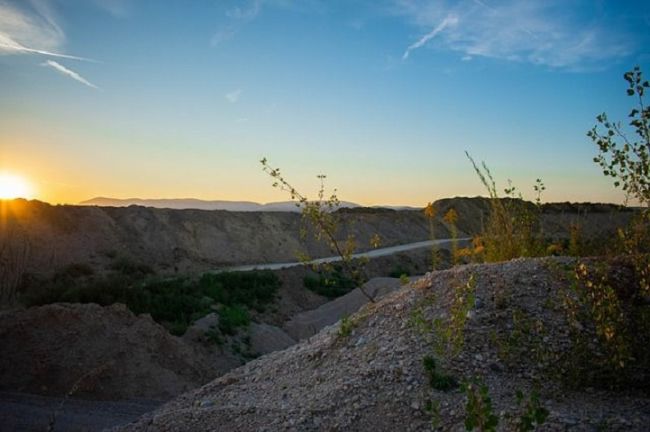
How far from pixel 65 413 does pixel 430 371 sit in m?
6.31

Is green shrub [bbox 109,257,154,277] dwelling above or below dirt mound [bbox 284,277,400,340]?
above

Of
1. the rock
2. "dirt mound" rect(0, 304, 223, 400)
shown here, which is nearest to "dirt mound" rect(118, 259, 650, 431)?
"dirt mound" rect(0, 304, 223, 400)

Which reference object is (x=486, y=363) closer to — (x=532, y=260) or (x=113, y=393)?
(x=532, y=260)

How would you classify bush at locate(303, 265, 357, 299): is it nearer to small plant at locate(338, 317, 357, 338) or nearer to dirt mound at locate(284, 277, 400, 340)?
dirt mound at locate(284, 277, 400, 340)

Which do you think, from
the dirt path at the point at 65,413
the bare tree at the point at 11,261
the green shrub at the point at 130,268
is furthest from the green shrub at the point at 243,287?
the dirt path at the point at 65,413

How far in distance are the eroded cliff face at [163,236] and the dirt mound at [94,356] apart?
1314cm

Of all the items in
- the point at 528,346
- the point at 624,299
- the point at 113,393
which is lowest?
the point at 113,393

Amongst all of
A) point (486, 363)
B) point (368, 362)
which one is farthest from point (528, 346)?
point (368, 362)

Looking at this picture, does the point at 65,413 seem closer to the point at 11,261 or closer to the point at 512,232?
the point at 512,232

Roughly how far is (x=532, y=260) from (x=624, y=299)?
4.08 ft

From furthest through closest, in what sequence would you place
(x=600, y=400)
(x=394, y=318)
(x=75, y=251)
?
(x=75, y=251)
(x=394, y=318)
(x=600, y=400)

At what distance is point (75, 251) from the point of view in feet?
84.7

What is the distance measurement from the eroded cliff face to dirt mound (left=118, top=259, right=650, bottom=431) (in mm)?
17551

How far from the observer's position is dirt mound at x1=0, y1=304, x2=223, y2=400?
Answer: 32.6 feet
